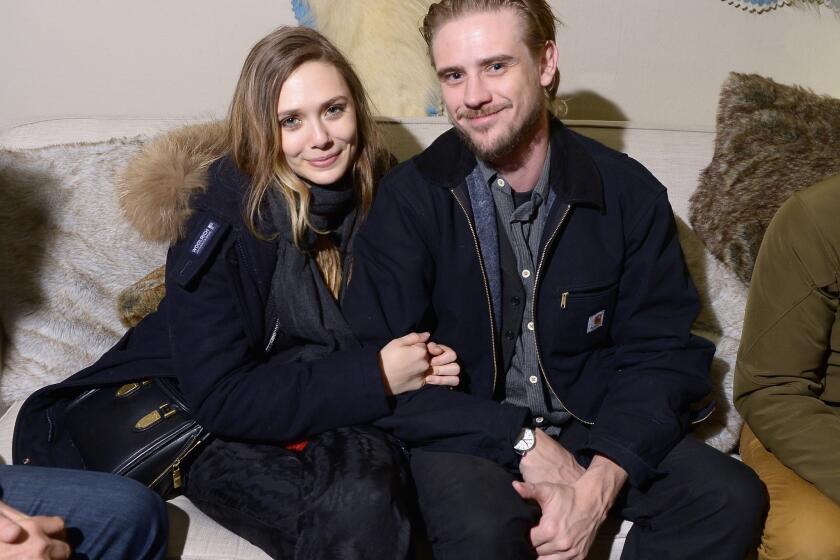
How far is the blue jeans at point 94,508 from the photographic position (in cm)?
140

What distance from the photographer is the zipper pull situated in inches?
62.2

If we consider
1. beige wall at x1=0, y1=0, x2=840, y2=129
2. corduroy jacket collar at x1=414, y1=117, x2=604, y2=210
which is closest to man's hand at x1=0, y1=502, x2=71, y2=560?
corduroy jacket collar at x1=414, y1=117, x2=604, y2=210

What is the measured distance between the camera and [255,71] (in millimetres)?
1590

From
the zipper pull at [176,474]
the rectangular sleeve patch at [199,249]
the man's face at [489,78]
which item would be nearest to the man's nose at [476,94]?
the man's face at [489,78]

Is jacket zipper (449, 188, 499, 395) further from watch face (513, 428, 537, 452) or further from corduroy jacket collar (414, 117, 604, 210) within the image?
watch face (513, 428, 537, 452)

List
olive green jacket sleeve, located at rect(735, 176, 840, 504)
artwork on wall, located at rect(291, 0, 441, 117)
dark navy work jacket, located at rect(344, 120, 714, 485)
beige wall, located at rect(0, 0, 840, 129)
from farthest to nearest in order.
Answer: beige wall, located at rect(0, 0, 840, 129)
artwork on wall, located at rect(291, 0, 441, 117)
dark navy work jacket, located at rect(344, 120, 714, 485)
olive green jacket sleeve, located at rect(735, 176, 840, 504)

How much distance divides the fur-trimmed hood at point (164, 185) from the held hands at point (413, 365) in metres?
0.45

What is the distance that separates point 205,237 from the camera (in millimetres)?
1569

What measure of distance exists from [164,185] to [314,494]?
0.64 meters

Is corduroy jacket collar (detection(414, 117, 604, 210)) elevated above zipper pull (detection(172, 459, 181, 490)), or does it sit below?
above

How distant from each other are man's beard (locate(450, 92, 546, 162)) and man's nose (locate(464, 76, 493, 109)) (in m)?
0.02

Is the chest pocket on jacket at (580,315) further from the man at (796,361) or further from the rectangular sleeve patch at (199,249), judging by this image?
the rectangular sleeve patch at (199,249)

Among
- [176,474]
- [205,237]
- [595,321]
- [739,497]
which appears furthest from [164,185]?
[739,497]

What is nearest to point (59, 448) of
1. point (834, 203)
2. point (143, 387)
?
point (143, 387)
